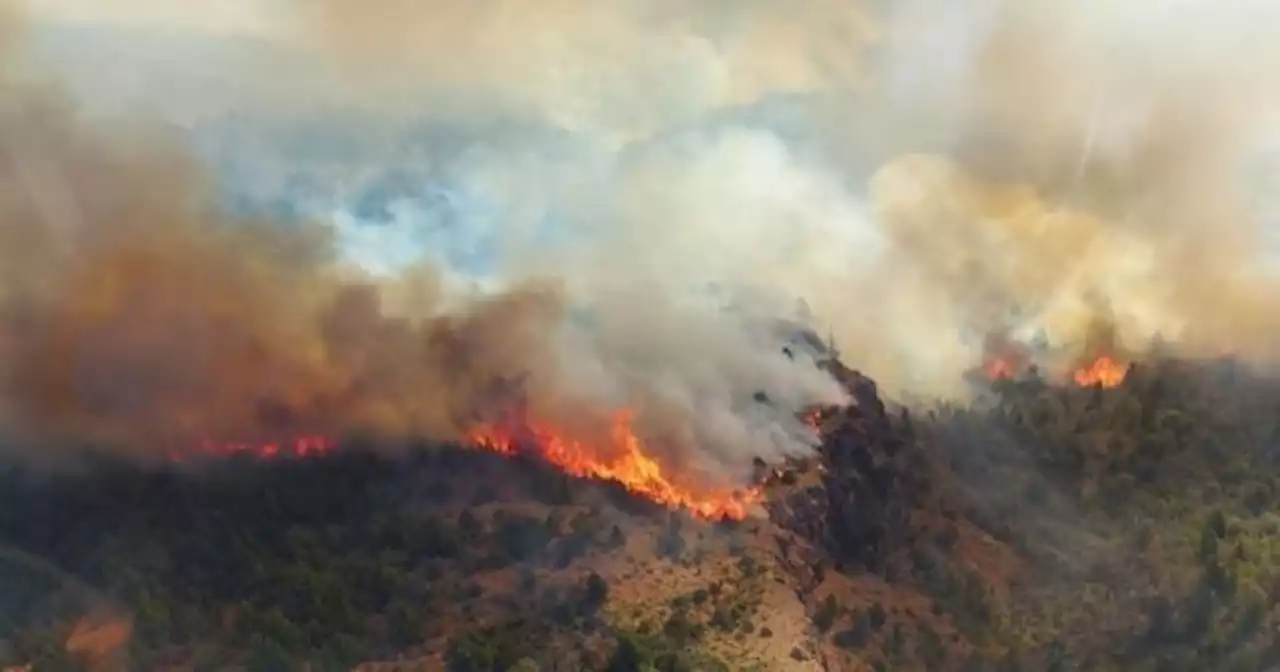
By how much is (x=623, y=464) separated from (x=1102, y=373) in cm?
1146

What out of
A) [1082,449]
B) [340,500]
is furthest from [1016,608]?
[340,500]

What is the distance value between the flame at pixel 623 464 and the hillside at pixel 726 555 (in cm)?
28

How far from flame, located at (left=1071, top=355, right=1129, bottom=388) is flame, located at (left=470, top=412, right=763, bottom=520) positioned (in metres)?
9.14

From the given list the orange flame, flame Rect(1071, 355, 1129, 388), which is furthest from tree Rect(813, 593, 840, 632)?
flame Rect(1071, 355, 1129, 388)

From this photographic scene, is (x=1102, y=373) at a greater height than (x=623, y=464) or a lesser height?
greater

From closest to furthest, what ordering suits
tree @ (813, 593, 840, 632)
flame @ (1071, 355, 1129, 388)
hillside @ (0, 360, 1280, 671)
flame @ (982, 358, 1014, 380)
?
hillside @ (0, 360, 1280, 671) < tree @ (813, 593, 840, 632) < flame @ (982, 358, 1014, 380) < flame @ (1071, 355, 1129, 388)

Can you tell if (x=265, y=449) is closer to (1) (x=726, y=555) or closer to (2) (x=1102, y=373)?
(1) (x=726, y=555)

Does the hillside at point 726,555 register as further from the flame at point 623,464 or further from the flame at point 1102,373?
the flame at point 1102,373

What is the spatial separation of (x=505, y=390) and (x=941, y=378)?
9245 mm

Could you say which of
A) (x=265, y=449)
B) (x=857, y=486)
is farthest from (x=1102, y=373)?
(x=265, y=449)

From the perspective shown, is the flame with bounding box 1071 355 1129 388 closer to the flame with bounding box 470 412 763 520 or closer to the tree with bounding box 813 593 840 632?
the tree with bounding box 813 593 840 632

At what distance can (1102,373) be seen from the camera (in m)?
24.9

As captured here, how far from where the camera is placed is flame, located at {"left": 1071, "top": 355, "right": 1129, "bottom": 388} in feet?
80.4

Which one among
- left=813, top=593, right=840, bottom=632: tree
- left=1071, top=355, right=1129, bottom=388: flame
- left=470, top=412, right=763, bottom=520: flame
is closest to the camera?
left=813, top=593, right=840, bottom=632: tree
